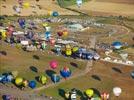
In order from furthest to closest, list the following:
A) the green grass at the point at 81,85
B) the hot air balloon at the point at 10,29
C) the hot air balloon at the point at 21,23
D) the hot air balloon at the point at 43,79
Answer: the hot air balloon at the point at 21,23 → the hot air balloon at the point at 10,29 → the hot air balloon at the point at 43,79 → the green grass at the point at 81,85

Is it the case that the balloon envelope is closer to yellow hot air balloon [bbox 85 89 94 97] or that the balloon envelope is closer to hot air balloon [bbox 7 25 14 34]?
yellow hot air balloon [bbox 85 89 94 97]

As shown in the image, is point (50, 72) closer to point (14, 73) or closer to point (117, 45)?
point (14, 73)

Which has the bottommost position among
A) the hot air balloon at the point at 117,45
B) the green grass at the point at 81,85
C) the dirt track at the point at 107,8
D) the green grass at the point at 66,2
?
the green grass at the point at 81,85

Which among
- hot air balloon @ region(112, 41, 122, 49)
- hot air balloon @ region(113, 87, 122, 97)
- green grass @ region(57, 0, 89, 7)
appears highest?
green grass @ region(57, 0, 89, 7)

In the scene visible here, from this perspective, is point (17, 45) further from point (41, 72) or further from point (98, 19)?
point (98, 19)

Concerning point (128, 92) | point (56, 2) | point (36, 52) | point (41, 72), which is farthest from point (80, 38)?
point (56, 2)

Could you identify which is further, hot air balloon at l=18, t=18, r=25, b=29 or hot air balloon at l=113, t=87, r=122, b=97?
hot air balloon at l=18, t=18, r=25, b=29

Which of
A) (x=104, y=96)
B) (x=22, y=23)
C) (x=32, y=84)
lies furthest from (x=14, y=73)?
(x=22, y=23)

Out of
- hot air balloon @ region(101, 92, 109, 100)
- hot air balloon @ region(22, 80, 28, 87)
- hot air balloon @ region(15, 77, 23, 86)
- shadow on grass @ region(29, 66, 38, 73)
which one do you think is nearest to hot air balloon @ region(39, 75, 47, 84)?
hot air balloon @ region(22, 80, 28, 87)

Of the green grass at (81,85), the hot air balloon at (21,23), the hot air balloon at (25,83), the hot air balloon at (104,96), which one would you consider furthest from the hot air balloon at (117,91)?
the hot air balloon at (21,23)

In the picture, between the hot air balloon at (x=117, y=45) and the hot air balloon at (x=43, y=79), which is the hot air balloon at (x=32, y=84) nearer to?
the hot air balloon at (x=43, y=79)

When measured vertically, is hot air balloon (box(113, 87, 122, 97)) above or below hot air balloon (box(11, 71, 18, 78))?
below
